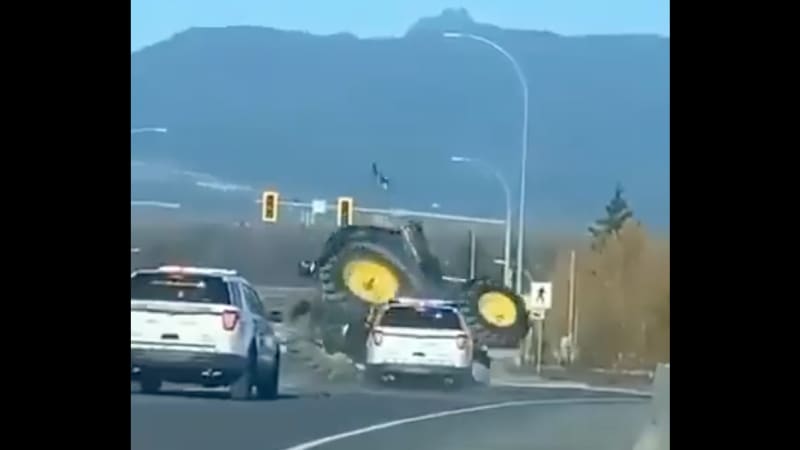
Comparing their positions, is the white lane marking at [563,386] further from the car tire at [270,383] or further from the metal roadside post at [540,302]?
the car tire at [270,383]

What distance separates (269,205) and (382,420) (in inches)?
28.2

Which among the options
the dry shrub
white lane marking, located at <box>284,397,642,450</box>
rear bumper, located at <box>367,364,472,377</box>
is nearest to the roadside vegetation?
the dry shrub

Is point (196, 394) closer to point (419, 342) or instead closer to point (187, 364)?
point (187, 364)

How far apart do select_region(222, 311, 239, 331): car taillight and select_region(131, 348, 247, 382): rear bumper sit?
0.10 m

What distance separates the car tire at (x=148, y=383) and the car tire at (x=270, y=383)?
304mm

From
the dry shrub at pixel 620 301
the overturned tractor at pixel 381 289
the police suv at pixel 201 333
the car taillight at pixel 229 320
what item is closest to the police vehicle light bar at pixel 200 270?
the police suv at pixel 201 333

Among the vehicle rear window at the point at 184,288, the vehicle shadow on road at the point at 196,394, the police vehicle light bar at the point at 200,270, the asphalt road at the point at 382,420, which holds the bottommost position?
the asphalt road at the point at 382,420

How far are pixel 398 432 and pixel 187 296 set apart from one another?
2.42ft

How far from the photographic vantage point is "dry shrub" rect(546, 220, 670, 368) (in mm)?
3543

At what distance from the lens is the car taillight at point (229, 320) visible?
3.59 metres

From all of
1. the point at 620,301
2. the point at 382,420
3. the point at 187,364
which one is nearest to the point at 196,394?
the point at 187,364

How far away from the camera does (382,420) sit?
3.56 meters
